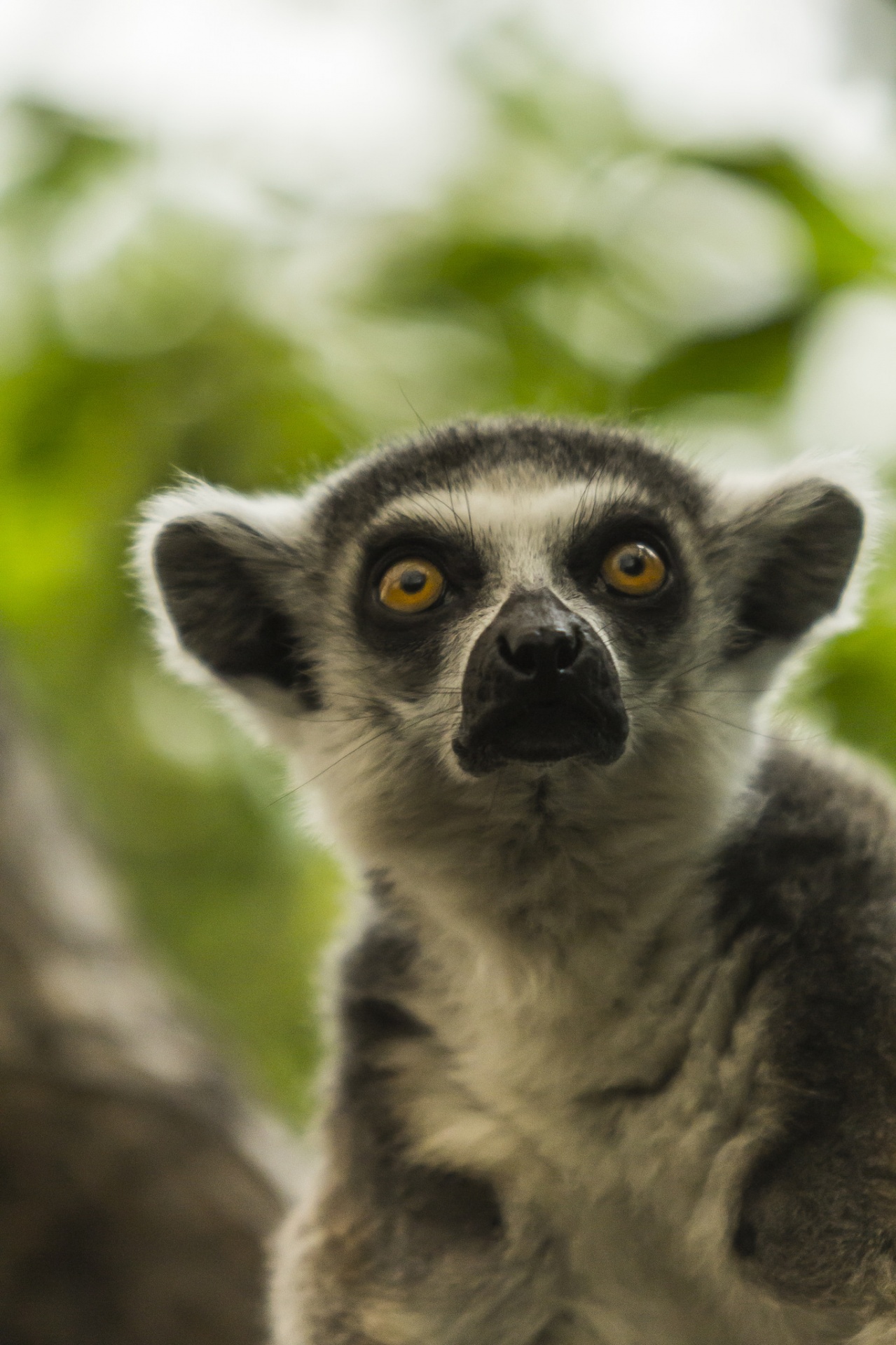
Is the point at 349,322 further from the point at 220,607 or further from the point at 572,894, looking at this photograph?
the point at 572,894

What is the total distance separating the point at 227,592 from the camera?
3486 mm

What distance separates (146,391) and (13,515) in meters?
0.74

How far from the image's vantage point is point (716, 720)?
3090mm

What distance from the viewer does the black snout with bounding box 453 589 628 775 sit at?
2.62 metres

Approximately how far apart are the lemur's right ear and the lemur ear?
3.98ft

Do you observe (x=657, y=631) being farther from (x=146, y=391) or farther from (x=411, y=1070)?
(x=146, y=391)

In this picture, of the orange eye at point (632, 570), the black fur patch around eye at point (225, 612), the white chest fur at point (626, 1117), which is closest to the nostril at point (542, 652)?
the orange eye at point (632, 570)

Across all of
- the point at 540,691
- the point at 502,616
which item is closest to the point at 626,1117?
the point at 540,691

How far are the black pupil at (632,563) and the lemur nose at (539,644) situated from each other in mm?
499

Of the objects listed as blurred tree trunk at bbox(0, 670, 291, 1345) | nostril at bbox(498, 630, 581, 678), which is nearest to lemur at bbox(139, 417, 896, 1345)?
nostril at bbox(498, 630, 581, 678)

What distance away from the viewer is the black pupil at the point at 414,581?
316 cm

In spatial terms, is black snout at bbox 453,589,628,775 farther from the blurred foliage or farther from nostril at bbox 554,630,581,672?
the blurred foliage

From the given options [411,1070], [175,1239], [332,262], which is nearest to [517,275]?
[332,262]

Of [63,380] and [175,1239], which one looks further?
[63,380]
